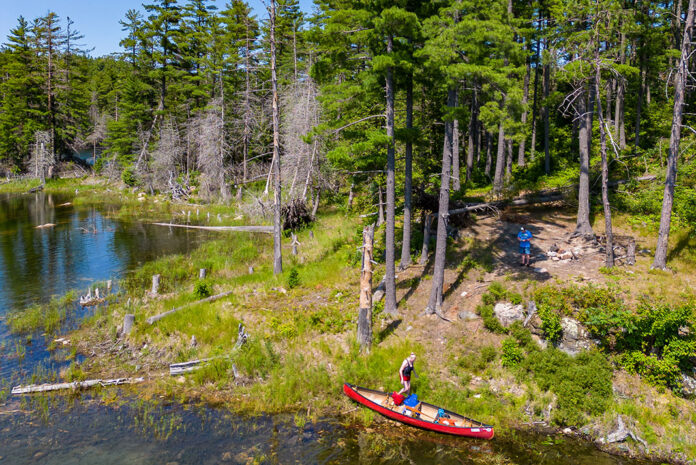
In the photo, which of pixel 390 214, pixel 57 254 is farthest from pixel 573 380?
pixel 57 254

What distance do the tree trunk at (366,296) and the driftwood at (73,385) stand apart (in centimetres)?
742

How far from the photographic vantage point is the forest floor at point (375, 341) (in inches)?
452

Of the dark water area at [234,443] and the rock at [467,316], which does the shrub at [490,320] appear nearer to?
the rock at [467,316]

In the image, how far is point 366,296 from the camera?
1361 centimetres

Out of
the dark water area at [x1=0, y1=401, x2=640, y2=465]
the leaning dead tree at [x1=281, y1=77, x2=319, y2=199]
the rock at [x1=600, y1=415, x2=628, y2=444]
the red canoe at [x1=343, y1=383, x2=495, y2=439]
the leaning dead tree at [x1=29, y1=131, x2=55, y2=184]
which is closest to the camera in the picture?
the dark water area at [x1=0, y1=401, x2=640, y2=465]

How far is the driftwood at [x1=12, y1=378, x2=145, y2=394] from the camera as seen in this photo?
1255 centimetres

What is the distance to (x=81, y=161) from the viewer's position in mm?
69562

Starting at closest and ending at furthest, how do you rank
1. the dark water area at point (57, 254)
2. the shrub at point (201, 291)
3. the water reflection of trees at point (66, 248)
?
the dark water area at point (57, 254) → the shrub at point (201, 291) → the water reflection of trees at point (66, 248)

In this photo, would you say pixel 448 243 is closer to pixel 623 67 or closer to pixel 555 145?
pixel 623 67

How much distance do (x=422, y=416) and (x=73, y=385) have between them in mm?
10807

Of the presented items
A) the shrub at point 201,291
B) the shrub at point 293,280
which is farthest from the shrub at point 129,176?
the shrub at point 293,280

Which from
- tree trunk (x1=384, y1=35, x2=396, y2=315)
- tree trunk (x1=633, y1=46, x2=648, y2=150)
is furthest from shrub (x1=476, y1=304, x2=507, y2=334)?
tree trunk (x1=633, y1=46, x2=648, y2=150)

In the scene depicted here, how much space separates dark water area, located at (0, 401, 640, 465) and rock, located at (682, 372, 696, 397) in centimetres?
312

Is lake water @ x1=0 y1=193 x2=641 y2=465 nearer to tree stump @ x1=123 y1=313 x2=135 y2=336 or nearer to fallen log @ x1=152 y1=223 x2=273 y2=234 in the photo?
tree stump @ x1=123 y1=313 x2=135 y2=336
